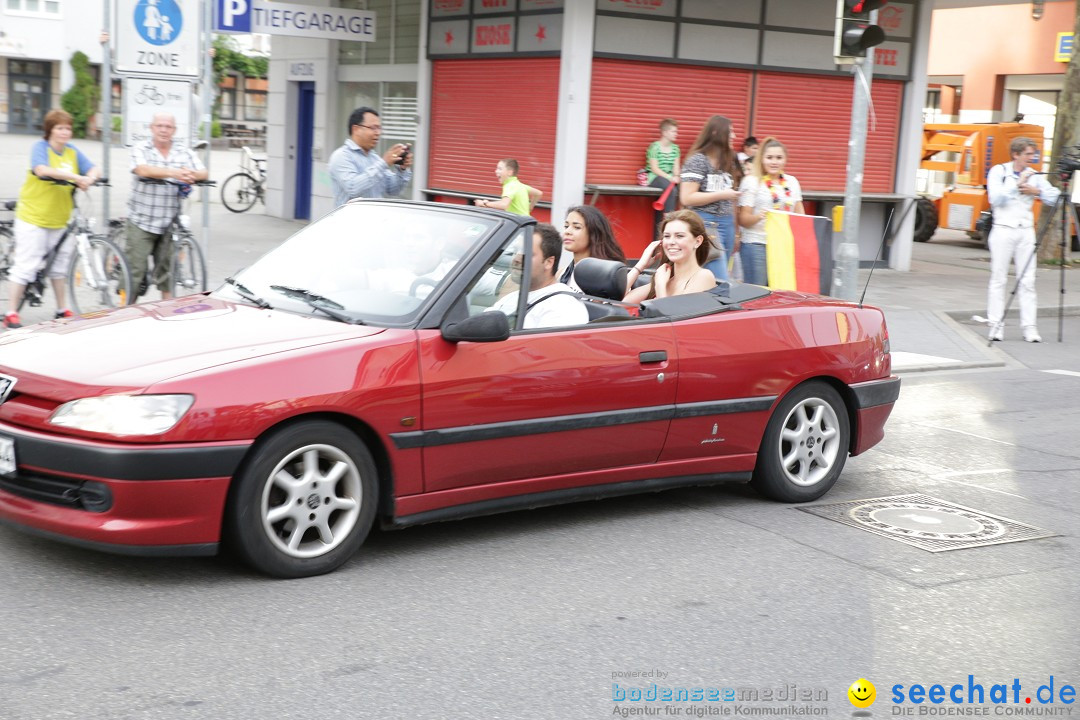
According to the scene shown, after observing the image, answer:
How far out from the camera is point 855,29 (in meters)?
9.90

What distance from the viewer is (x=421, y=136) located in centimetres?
1839

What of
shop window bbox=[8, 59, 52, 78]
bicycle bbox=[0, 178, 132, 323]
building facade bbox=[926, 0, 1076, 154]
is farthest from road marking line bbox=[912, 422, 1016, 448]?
shop window bbox=[8, 59, 52, 78]

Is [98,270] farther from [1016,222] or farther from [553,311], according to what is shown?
[1016,222]

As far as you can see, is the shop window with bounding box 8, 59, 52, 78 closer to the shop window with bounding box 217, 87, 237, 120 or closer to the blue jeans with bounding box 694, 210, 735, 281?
the shop window with bounding box 217, 87, 237, 120

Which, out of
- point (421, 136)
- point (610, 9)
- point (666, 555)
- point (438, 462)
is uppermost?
point (610, 9)

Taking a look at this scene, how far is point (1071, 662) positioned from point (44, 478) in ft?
11.8

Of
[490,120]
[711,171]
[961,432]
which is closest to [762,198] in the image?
[711,171]

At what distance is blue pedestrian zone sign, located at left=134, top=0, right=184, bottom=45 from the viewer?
11594 millimetres

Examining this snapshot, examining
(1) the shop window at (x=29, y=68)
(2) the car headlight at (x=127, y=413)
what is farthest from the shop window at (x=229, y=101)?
(2) the car headlight at (x=127, y=413)

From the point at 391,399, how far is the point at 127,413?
3.21ft

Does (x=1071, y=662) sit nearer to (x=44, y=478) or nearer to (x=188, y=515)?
(x=188, y=515)

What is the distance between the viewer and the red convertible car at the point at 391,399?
456 cm

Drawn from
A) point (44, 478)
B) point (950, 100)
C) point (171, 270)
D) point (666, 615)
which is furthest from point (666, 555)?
point (950, 100)

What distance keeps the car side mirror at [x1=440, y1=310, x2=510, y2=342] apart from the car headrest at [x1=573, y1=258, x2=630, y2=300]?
174 cm
